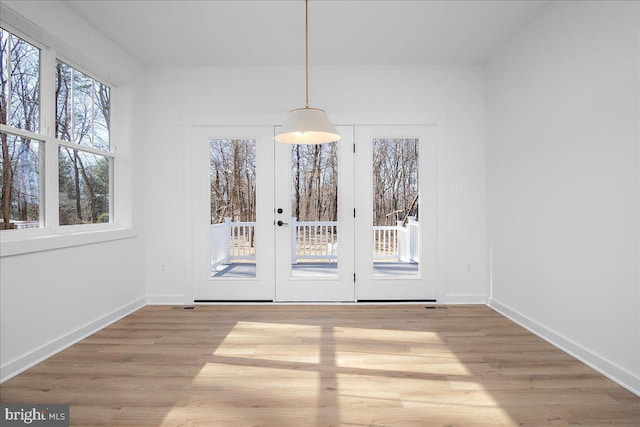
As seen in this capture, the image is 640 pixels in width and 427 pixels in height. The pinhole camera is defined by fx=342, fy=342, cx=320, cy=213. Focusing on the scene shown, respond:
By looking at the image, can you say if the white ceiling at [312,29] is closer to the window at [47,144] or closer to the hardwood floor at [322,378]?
the window at [47,144]

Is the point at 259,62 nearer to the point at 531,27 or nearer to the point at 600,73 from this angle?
the point at 531,27

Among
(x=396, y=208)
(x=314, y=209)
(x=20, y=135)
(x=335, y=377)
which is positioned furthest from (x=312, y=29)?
(x=335, y=377)

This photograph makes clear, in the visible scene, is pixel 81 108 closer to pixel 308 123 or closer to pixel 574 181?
pixel 308 123

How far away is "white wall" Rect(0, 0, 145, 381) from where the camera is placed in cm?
226

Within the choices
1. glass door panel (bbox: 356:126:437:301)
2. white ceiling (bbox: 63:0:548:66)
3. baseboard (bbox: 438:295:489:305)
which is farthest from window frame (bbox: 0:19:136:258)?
baseboard (bbox: 438:295:489:305)

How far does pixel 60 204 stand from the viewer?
282 cm

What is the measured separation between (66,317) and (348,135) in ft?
10.3

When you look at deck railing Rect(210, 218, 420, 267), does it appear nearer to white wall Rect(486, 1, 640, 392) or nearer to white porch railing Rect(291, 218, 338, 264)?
white porch railing Rect(291, 218, 338, 264)

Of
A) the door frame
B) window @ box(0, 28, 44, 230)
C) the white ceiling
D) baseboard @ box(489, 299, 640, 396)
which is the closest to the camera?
baseboard @ box(489, 299, 640, 396)

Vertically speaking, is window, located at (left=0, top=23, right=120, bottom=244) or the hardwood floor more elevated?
window, located at (left=0, top=23, right=120, bottom=244)

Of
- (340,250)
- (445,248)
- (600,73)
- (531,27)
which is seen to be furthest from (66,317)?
(531,27)

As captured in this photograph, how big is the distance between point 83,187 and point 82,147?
363 millimetres

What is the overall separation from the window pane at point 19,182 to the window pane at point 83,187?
0.86 ft

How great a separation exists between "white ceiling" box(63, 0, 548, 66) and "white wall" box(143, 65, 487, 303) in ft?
0.48
